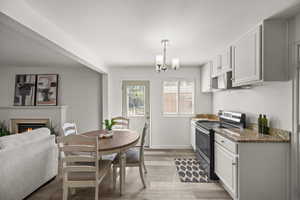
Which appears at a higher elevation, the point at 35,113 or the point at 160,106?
the point at 160,106

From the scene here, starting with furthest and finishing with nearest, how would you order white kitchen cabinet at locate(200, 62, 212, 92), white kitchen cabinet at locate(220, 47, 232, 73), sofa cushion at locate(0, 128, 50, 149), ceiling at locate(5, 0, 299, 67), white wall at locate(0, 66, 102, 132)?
white wall at locate(0, 66, 102, 132) → white kitchen cabinet at locate(200, 62, 212, 92) → white kitchen cabinet at locate(220, 47, 232, 73) → sofa cushion at locate(0, 128, 50, 149) → ceiling at locate(5, 0, 299, 67)

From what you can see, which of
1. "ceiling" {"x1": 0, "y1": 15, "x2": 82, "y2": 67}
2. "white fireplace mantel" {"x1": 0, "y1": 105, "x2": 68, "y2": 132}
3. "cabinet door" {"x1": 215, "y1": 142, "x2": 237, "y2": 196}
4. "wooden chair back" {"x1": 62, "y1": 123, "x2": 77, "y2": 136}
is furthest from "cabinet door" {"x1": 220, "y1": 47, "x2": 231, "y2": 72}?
"white fireplace mantel" {"x1": 0, "y1": 105, "x2": 68, "y2": 132}

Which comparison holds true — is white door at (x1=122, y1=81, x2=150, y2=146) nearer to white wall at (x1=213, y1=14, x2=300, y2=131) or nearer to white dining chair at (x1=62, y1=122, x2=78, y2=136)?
white dining chair at (x1=62, y1=122, x2=78, y2=136)

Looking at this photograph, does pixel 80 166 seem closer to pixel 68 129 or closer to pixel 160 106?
pixel 68 129

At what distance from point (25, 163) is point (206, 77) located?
3945mm

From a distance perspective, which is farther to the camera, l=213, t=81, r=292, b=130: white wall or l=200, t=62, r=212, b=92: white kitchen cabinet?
l=200, t=62, r=212, b=92: white kitchen cabinet

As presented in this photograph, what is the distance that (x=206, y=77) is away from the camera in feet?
13.7

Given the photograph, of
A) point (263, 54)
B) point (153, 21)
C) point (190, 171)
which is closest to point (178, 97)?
point (190, 171)

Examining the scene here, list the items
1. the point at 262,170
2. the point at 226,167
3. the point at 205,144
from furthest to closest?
1. the point at 205,144
2. the point at 226,167
3. the point at 262,170

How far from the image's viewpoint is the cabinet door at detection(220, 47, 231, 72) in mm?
2789

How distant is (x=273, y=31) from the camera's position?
1982 millimetres

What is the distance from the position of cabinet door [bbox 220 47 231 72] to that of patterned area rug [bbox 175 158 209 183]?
1947mm

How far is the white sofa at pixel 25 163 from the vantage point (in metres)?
1.97

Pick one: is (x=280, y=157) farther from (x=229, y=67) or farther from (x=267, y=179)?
(x=229, y=67)
